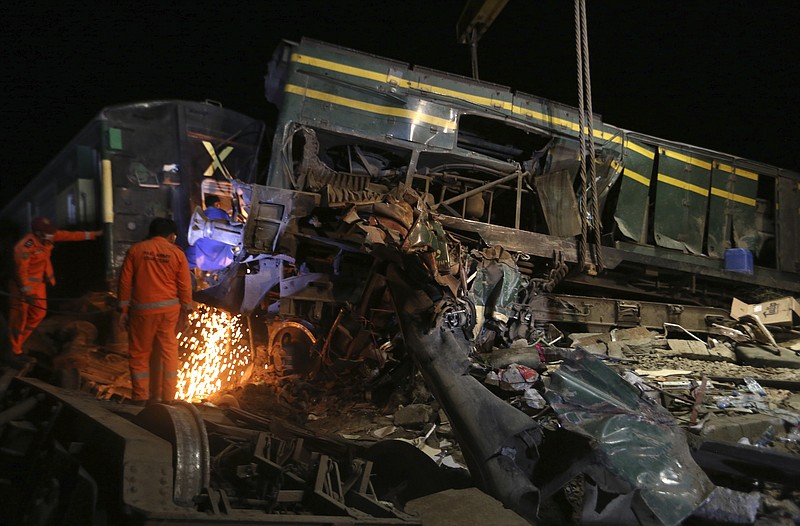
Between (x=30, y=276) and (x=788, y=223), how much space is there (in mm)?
10556

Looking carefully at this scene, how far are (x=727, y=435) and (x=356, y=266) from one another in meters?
3.74

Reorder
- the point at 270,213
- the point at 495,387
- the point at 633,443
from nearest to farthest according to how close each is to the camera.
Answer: the point at 633,443 → the point at 495,387 → the point at 270,213

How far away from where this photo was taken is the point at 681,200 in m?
7.18

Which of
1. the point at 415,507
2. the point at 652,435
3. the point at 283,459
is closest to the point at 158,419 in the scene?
the point at 283,459

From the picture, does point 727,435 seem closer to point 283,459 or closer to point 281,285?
point 283,459

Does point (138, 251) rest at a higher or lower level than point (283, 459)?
higher

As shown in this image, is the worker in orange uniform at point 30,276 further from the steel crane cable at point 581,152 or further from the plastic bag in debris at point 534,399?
the steel crane cable at point 581,152

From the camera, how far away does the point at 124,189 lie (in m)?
6.03

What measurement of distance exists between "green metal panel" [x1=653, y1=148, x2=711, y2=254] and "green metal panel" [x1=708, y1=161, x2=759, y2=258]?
15 centimetres

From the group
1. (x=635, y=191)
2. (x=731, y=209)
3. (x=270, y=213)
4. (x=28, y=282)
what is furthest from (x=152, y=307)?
(x=731, y=209)

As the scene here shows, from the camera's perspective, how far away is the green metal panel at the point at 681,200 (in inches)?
278

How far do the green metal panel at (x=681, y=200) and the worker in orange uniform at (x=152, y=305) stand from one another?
6.28 meters

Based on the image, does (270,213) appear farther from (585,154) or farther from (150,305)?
(585,154)

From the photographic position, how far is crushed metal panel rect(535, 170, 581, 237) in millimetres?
6371
